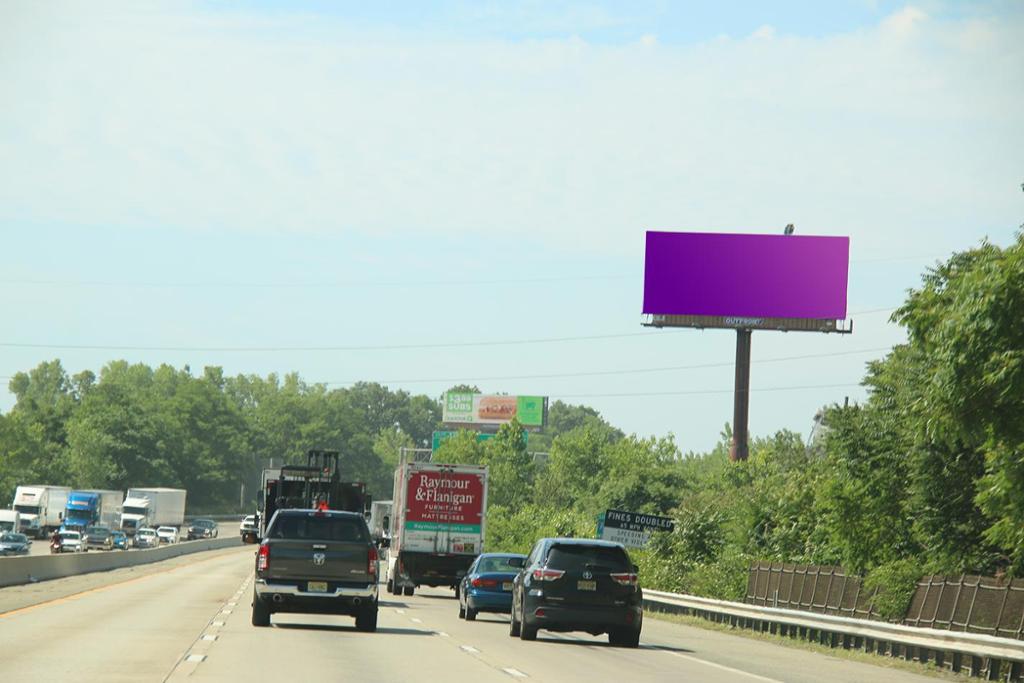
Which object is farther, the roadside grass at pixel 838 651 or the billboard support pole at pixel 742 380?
the billboard support pole at pixel 742 380

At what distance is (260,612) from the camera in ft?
88.7

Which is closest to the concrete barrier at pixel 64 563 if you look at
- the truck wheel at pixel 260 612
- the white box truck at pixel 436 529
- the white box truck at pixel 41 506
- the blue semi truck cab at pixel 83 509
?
the white box truck at pixel 436 529

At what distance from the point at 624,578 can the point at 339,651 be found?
6.07 meters

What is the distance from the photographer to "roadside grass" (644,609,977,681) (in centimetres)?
2431

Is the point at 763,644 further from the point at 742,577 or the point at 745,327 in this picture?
the point at 745,327

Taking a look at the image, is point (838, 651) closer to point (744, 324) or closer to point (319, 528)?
point (319, 528)

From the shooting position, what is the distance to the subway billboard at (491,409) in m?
178

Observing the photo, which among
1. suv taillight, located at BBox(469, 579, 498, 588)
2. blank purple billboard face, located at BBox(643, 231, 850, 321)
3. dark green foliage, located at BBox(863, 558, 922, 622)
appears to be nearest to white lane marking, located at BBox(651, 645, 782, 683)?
dark green foliage, located at BBox(863, 558, 922, 622)

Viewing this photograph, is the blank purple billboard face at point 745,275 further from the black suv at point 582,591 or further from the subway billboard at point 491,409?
the subway billboard at point 491,409

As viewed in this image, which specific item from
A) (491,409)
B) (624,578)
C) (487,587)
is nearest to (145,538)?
(491,409)

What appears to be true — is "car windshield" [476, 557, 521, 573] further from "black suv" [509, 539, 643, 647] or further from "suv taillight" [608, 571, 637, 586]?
"suv taillight" [608, 571, 637, 586]

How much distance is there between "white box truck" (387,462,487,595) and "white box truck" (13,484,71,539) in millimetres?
72639

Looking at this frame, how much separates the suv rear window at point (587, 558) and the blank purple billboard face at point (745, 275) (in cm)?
5829

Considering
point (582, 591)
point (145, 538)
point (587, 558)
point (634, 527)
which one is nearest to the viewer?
point (582, 591)
